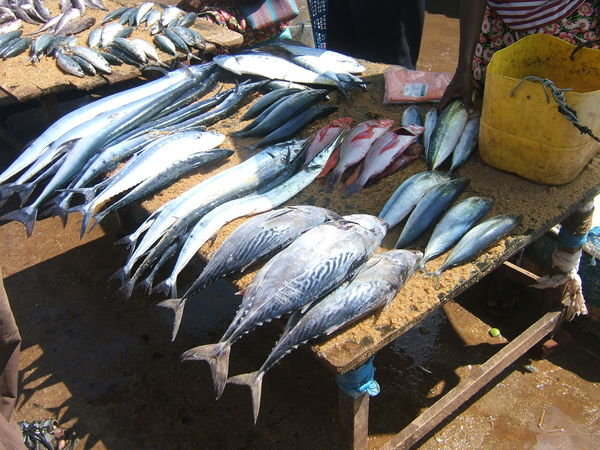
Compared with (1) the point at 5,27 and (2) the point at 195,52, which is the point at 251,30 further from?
(1) the point at 5,27

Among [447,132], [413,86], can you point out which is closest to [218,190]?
[447,132]

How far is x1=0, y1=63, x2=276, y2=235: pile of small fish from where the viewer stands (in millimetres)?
2895

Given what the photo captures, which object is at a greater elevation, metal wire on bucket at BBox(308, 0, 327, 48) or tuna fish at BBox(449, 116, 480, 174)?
metal wire on bucket at BBox(308, 0, 327, 48)

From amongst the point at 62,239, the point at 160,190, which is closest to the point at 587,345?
the point at 160,190

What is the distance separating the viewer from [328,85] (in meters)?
3.78

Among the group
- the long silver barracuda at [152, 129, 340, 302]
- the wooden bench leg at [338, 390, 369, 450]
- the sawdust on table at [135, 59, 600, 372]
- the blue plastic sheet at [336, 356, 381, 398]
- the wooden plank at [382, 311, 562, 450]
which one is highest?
the long silver barracuda at [152, 129, 340, 302]

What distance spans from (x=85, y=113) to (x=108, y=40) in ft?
5.39

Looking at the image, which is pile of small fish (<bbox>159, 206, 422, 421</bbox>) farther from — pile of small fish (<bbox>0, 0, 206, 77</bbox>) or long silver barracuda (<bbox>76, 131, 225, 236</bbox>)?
pile of small fish (<bbox>0, 0, 206, 77</bbox>)

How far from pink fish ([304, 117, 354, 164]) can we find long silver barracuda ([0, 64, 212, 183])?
4.81ft

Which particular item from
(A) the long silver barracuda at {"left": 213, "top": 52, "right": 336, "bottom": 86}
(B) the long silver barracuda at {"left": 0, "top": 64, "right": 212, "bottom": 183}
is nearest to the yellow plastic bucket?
(A) the long silver barracuda at {"left": 213, "top": 52, "right": 336, "bottom": 86}

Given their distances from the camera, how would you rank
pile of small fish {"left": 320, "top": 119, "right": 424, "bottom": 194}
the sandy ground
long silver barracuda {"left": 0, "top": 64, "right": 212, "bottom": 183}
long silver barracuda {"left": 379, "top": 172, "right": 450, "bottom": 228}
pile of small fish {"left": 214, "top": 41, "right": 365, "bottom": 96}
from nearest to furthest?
long silver barracuda {"left": 379, "top": 172, "right": 450, "bottom": 228} < pile of small fish {"left": 320, "top": 119, "right": 424, "bottom": 194} < the sandy ground < long silver barracuda {"left": 0, "top": 64, "right": 212, "bottom": 183} < pile of small fish {"left": 214, "top": 41, "right": 365, "bottom": 96}

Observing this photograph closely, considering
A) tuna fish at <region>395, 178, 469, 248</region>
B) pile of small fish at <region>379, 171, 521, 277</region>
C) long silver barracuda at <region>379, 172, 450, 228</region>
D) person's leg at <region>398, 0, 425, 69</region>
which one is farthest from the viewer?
person's leg at <region>398, 0, 425, 69</region>

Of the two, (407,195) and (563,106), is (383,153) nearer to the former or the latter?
(407,195)

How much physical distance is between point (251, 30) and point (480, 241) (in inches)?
164
